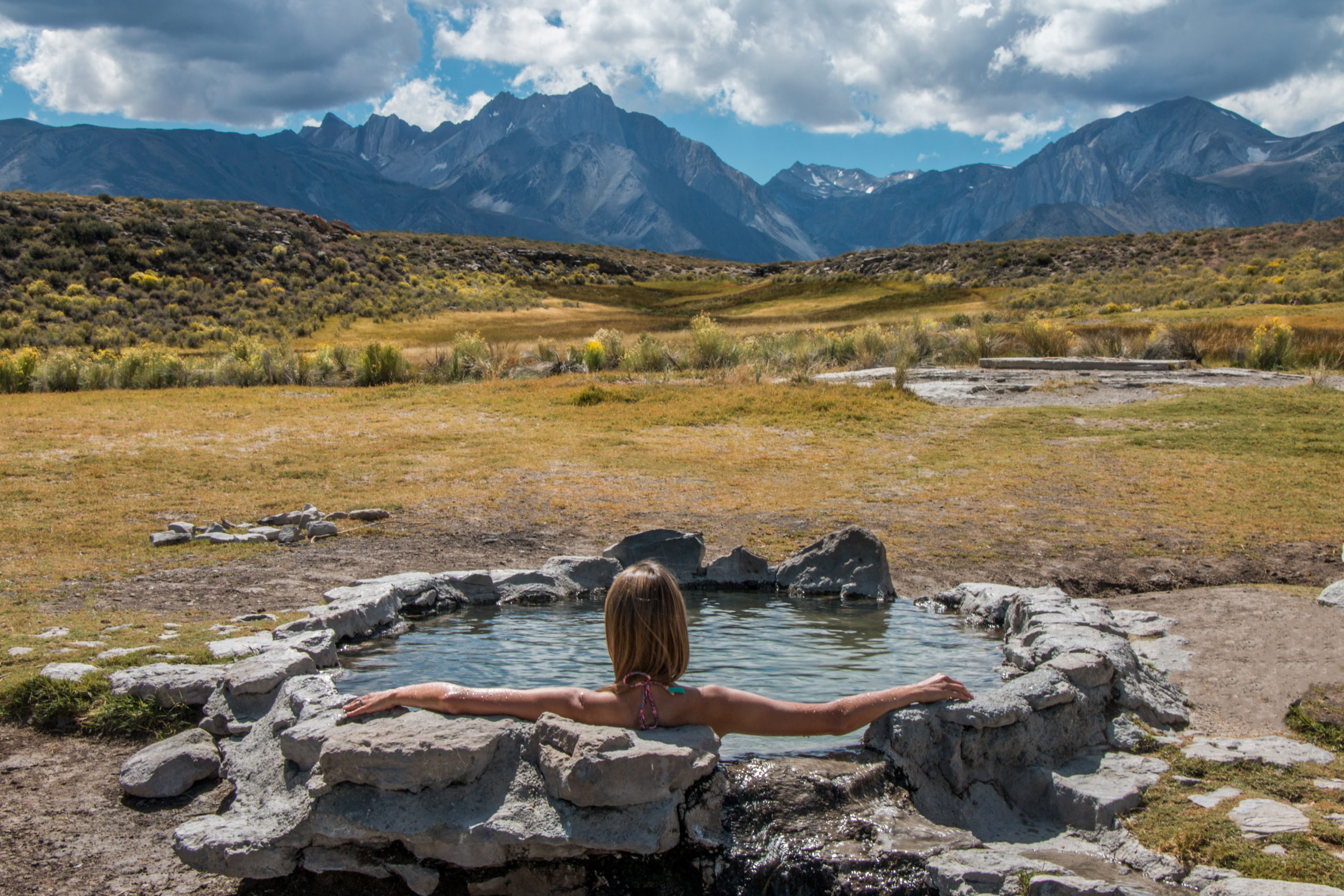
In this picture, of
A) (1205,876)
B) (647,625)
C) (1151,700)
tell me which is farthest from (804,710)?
(1151,700)

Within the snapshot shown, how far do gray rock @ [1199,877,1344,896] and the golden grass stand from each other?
182 inches

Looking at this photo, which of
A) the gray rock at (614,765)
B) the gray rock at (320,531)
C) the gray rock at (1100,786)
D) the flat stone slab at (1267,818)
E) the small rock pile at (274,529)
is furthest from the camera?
the gray rock at (320,531)

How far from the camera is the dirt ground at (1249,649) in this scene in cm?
449

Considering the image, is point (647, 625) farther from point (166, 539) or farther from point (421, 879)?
point (166, 539)

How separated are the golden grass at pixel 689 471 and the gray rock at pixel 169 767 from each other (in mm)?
1392

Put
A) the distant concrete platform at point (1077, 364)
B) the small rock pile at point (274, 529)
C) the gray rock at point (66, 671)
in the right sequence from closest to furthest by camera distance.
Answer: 1. the gray rock at point (66, 671)
2. the small rock pile at point (274, 529)
3. the distant concrete platform at point (1077, 364)

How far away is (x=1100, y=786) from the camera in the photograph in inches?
143

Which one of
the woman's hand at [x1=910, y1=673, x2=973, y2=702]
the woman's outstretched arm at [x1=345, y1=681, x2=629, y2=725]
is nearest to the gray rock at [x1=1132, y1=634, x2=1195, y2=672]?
the woman's hand at [x1=910, y1=673, x2=973, y2=702]

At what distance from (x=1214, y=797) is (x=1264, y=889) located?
Result: 2.50 ft

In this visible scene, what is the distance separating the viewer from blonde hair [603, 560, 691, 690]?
10.5 feet

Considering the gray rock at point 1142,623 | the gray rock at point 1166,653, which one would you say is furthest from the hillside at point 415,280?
the gray rock at point 1166,653

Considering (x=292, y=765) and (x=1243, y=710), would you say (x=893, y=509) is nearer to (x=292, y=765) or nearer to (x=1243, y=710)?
(x=1243, y=710)

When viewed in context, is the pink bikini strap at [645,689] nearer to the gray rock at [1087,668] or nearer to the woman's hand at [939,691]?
the woman's hand at [939,691]

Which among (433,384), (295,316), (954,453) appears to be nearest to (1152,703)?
(954,453)
